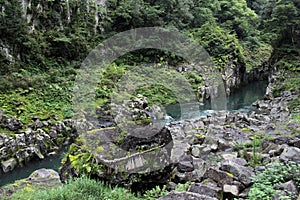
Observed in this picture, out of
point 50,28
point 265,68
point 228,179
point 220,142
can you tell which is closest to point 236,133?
point 220,142

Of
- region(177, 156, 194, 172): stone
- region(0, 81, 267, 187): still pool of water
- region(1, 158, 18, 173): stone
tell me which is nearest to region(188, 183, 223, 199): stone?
region(177, 156, 194, 172): stone

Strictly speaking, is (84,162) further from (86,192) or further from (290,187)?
(290,187)

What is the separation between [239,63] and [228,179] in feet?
75.6

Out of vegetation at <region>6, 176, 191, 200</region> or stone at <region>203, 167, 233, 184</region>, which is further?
Answer: stone at <region>203, 167, 233, 184</region>

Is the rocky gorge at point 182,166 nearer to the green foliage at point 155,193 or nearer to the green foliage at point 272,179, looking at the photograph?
the green foliage at point 272,179

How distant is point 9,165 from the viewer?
1042 centimetres

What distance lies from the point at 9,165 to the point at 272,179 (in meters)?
9.21

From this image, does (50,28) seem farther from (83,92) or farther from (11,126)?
(11,126)

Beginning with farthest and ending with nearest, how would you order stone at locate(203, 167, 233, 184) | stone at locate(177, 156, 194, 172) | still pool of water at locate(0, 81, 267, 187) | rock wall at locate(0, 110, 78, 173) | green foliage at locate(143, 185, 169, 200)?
1. rock wall at locate(0, 110, 78, 173)
2. still pool of water at locate(0, 81, 267, 187)
3. stone at locate(177, 156, 194, 172)
4. green foliage at locate(143, 185, 169, 200)
5. stone at locate(203, 167, 233, 184)

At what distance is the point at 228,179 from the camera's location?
462cm

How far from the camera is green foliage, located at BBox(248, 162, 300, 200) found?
3.96m

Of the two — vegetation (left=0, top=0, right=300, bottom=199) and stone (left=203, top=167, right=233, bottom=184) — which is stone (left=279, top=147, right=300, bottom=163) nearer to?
vegetation (left=0, top=0, right=300, bottom=199)

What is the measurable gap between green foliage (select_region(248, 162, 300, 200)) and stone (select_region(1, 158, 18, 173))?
8935 mm

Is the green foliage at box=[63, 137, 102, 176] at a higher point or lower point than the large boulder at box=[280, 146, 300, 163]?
lower
